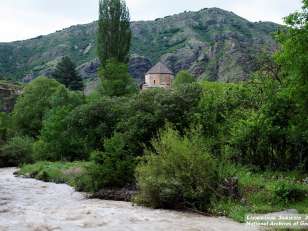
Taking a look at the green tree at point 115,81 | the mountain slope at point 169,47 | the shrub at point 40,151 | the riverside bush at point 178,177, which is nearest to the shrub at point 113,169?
the riverside bush at point 178,177

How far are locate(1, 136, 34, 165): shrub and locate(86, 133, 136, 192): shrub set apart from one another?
1856 cm

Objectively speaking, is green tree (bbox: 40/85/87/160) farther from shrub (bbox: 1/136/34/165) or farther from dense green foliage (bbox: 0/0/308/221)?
dense green foliage (bbox: 0/0/308/221)

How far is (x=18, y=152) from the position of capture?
30.2 meters

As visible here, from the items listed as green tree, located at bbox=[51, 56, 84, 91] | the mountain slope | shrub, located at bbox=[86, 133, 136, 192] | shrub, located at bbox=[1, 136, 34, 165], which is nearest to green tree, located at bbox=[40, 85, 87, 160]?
shrub, located at bbox=[1, 136, 34, 165]

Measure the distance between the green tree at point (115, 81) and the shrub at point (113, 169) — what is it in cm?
1771

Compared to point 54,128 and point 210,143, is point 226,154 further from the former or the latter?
point 54,128

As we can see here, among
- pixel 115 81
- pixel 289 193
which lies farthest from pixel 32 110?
pixel 289 193

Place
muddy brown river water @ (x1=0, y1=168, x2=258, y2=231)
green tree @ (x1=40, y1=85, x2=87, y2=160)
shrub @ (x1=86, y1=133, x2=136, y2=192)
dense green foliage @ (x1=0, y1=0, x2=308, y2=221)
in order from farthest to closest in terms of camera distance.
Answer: green tree @ (x1=40, y1=85, x2=87, y2=160), shrub @ (x1=86, y1=133, x2=136, y2=192), dense green foliage @ (x1=0, y1=0, x2=308, y2=221), muddy brown river water @ (x1=0, y1=168, x2=258, y2=231)

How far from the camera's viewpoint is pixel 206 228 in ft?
23.9

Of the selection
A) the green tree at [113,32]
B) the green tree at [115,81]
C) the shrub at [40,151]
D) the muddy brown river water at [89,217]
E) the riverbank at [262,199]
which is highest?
the green tree at [113,32]

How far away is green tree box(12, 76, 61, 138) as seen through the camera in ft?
131

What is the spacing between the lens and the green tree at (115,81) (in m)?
32.4

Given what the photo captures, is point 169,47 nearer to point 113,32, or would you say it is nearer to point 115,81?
point 113,32

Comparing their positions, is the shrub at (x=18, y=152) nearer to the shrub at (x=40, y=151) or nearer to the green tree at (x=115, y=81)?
the shrub at (x=40, y=151)
